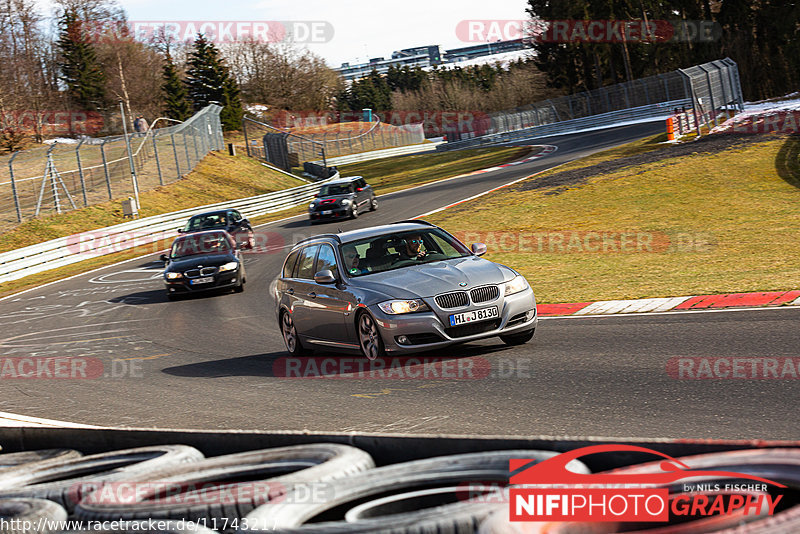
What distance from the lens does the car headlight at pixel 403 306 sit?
9500 millimetres

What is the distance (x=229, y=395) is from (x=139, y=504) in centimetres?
521

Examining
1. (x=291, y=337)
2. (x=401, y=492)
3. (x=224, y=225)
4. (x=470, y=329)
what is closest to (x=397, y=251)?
(x=470, y=329)

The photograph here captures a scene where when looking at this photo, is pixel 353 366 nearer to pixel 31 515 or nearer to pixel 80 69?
pixel 31 515

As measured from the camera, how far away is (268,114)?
110 m

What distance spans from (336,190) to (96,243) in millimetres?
10022

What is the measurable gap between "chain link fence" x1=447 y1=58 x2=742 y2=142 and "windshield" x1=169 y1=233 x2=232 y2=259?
69.1 ft

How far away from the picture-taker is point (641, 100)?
65.8 meters

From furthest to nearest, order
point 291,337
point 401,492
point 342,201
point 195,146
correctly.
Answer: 1. point 195,146
2. point 342,201
3. point 291,337
4. point 401,492

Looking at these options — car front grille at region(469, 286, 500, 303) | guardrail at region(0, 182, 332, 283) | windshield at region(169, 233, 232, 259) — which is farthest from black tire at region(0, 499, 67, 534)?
guardrail at region(0, 182, 332, 283)

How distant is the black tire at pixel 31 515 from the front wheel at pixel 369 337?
18.1ft

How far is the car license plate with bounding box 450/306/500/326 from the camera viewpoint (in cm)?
945

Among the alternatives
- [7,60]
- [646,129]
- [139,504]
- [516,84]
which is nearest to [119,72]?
[7,60]

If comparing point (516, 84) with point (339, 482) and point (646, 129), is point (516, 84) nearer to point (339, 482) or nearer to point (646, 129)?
point (646, 129)

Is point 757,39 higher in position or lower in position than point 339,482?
higher
